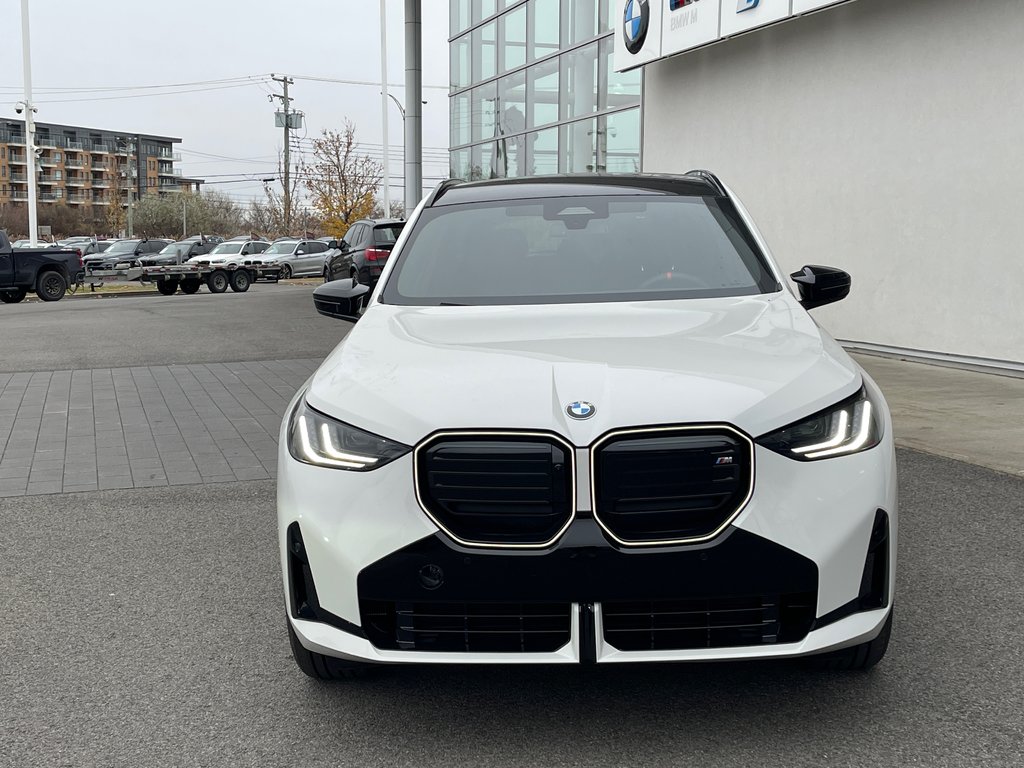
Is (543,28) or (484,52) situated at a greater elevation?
(484,52)

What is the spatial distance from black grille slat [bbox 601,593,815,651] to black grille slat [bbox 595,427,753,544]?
0.68 feet

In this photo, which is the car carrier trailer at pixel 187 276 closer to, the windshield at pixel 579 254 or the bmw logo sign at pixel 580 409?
the windshield at pixel 579 254

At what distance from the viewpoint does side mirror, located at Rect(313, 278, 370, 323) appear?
16.0ft

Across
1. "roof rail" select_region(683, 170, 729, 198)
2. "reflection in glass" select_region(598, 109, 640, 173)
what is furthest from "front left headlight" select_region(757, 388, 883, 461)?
"reflection in glass" select_region(598, 109, 640, 173)

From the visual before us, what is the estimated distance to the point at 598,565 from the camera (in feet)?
9.01

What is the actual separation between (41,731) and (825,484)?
2330 millimetres

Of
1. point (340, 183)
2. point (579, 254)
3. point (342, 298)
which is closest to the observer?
point (579, 254)

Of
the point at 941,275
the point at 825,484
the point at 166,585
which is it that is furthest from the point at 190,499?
the point at 941,275

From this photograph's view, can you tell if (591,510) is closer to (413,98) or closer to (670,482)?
(670,482)

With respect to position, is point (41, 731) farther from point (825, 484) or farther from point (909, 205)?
point (909, 205)

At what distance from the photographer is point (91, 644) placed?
3.83 metres

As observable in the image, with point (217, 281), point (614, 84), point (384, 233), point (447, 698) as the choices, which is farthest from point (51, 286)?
point (447, 698)

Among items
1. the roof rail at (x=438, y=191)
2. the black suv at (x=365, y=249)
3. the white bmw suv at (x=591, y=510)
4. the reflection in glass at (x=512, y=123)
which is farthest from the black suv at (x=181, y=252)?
the white bmw suv at (x=591, y=510)

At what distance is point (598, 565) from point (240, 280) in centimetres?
3126
